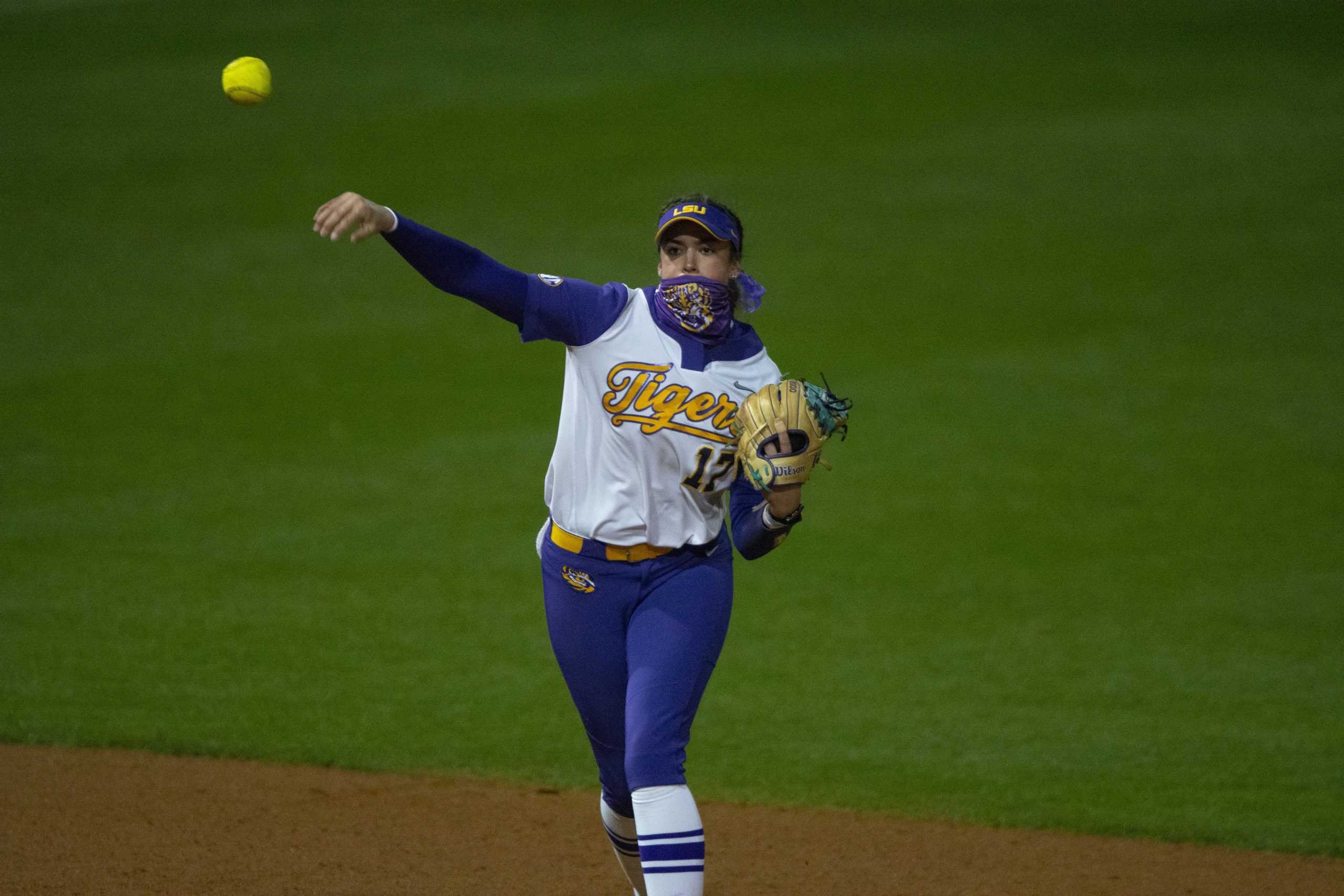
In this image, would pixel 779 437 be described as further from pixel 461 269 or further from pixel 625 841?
pixel 625 841

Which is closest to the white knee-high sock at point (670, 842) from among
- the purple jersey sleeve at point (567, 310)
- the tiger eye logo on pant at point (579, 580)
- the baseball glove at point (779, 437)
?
the tiger eye logo on pant at point (579, 580)

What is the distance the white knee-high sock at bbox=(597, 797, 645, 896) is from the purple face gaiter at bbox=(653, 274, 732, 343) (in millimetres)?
1439

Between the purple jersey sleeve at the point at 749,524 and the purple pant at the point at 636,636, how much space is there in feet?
0.31

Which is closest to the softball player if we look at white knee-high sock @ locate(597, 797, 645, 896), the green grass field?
white knee-high sock @ locate(597, 797, 645, 896)

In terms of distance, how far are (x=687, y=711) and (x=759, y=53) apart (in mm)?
17235

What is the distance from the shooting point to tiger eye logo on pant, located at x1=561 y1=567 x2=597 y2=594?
13.1 ft

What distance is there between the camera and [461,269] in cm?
377

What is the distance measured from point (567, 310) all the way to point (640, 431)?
0.38 m

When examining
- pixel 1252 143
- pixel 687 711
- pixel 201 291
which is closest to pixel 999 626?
pixel 687 711

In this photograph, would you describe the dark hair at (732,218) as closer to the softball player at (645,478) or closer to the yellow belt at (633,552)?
the softball player at (645,478)

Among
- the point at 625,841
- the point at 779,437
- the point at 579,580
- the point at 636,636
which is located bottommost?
the point at 625,841

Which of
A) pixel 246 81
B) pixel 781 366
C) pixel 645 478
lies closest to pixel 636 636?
pixel 645 478

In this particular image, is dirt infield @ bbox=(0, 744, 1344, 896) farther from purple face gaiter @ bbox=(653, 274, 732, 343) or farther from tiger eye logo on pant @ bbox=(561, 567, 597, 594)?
purple face gaiter @ bbox=(653, 274, 732, 343)

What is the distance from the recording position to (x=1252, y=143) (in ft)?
56.4
